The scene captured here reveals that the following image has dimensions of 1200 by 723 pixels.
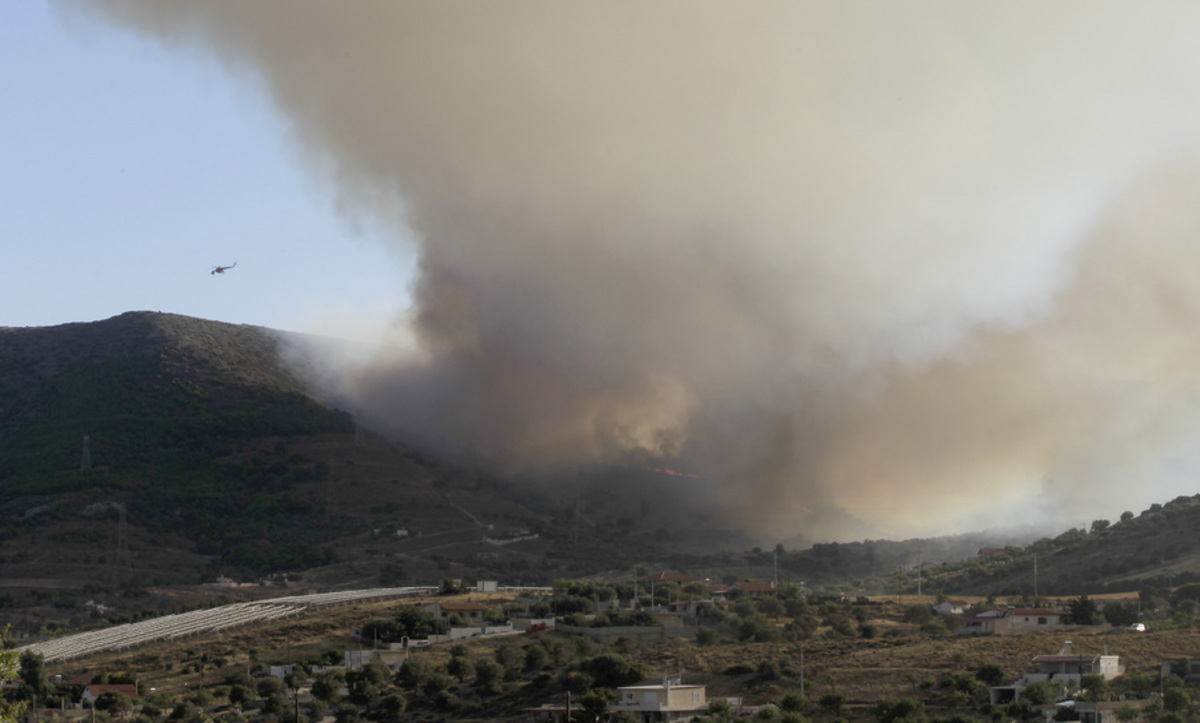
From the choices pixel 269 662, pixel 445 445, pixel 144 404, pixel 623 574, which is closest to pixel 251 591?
pixel 623 574

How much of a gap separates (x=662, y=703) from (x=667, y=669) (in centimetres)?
875

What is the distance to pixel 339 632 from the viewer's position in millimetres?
79938

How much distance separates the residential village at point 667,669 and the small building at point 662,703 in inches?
2.8

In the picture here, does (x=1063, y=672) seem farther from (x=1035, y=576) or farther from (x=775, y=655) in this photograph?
(x=1035, y=576)

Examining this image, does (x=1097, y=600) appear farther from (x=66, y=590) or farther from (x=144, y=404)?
(x=144, y=404)

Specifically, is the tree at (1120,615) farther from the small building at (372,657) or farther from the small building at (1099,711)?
the small building at (372,657)

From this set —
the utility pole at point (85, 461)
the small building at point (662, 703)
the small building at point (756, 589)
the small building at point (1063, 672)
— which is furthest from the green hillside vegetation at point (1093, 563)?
the utility pole at point (85, 461)

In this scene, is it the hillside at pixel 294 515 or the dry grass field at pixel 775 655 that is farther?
the hillside at pixel 294 515

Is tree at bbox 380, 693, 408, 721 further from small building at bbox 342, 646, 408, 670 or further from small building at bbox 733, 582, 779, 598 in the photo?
small building at bbox 733, 582, 779, 598

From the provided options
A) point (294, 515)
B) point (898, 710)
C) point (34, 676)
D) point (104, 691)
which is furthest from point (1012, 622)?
point (294, 515)

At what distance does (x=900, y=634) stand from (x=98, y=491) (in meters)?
80.8

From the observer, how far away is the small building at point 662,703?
56812mm

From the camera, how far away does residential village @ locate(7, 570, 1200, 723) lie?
56.4 meters

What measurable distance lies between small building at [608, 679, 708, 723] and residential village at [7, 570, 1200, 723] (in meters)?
0.07
